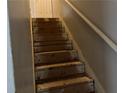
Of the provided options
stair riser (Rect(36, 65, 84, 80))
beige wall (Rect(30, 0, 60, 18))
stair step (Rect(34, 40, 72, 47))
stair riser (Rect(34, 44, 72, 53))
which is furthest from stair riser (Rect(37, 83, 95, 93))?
beige wall (Rect(30, 0, 60, 18))

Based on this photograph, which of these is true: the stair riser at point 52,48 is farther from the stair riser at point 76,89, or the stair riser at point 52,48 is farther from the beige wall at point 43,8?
the beige wall at point 43,8

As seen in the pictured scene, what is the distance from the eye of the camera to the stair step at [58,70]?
2789mm

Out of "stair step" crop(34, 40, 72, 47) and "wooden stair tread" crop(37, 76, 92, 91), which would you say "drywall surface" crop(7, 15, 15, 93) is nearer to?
"wooden stair tread" crop(37, 76, 92, 91)

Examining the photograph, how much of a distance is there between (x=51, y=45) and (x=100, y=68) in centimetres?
127

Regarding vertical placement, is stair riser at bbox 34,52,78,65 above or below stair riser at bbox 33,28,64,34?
below

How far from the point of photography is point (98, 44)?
2.53 m

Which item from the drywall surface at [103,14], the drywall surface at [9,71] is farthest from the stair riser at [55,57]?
the drywall surface at [9,71]

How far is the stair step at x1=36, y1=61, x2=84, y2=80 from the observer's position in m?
2.79

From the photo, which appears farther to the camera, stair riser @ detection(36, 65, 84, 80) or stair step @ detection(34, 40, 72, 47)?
stair step @ detection(34, 40, 72, 47)

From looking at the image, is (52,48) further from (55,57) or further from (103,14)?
(103,14)

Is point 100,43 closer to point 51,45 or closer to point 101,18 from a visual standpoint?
point 101,18

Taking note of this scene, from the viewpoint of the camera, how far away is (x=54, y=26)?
4211 mm

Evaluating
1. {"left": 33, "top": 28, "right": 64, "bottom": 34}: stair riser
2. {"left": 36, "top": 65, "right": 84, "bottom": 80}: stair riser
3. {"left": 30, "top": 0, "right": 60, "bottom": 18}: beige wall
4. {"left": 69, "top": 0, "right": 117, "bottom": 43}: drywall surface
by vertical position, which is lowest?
{"left": 36, "top": 65, "right": 84, "bottom": 80}: stair riser
